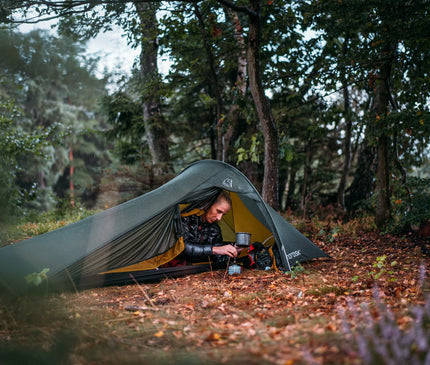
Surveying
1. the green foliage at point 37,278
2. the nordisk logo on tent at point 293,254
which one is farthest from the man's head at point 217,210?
the green foliage at point 37,278

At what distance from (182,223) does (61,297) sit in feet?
5.16

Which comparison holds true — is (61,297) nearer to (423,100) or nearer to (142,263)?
(142,263)

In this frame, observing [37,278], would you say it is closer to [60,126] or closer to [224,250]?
[224,250]

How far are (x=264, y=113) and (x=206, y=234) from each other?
2514mm

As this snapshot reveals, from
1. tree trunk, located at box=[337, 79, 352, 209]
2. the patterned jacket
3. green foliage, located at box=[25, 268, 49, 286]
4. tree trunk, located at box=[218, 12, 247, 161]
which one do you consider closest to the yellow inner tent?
the patterned jacket

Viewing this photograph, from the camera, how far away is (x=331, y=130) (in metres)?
10.5

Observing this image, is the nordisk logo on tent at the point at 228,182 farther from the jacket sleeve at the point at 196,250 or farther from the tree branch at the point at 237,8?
the tree branch at the point at 237,8

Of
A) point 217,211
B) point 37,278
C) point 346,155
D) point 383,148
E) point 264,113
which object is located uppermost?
point 264,113

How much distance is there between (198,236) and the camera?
4543 millimetres

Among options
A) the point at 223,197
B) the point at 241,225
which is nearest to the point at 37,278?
the point at 223,197

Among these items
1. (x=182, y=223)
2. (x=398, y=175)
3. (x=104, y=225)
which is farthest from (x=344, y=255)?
(x=104, y=225)

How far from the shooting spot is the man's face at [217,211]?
4.67 meters

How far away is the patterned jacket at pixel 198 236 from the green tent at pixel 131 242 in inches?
5.9

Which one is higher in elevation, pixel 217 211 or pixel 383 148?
pixel 383 148
